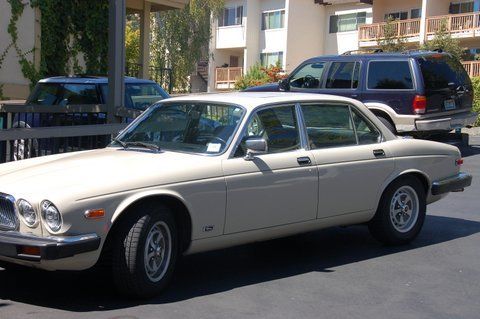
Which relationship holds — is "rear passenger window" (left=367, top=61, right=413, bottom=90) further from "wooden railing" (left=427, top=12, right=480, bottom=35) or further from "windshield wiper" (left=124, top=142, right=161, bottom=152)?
"wooden railing" (left=427, top=12, right=480, bottom=35)

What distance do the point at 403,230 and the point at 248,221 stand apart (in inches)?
83.4

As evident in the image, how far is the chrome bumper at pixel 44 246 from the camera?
4.78 meters

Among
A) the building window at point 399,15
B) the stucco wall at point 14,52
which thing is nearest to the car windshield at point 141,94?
the stucco wall at point 14,52

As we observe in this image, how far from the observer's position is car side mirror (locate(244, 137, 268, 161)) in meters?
5.81

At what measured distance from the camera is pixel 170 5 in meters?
18.1

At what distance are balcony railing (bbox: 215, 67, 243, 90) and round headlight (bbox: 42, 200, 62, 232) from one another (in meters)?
40.5

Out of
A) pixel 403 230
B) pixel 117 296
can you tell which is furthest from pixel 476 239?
pixel 117 296

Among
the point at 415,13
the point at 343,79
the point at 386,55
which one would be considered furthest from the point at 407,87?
the point at 415,13

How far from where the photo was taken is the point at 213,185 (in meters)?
5.59

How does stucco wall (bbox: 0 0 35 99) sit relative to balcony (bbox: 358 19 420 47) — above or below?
below

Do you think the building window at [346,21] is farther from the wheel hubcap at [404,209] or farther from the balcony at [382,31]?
the wheel hubcap at [404,209]

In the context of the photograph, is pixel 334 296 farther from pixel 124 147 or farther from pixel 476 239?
pixel 476 239

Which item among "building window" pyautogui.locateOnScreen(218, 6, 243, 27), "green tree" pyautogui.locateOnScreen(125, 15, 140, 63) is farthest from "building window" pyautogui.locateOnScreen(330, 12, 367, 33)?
"green tree" pyautogui.locateOnScreen(125, 15, 140, 63)

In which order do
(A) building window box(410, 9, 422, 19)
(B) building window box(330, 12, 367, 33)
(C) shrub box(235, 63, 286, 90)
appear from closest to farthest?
1. (C) shrub box(235, 63, 286, 90)
2. (A) building window box(410, 9, 422, 19)
3. (B) building window box(330, 12, 367, 33)
